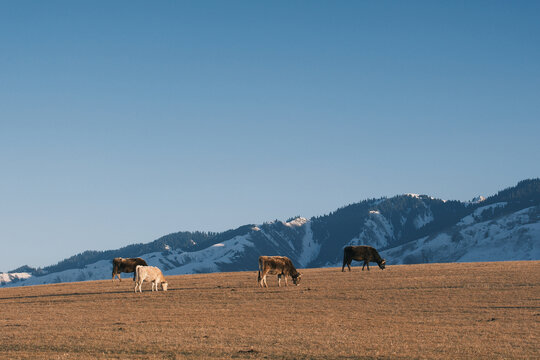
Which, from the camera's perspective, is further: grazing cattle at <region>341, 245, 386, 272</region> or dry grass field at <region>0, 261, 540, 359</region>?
grazing cattle at <region>341, 245, 386, 272</region>

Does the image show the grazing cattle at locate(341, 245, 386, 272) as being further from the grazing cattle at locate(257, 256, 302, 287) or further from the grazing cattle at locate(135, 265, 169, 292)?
the grazing cattle at locate(135, 265, 169, 292)

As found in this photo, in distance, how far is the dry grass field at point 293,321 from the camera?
20234 millimetres

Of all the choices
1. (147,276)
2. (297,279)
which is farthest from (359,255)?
(147,276)

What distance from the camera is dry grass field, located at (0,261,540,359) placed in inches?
797

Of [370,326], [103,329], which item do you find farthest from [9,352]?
[370,326]

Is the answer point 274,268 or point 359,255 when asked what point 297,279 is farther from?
point 359,255

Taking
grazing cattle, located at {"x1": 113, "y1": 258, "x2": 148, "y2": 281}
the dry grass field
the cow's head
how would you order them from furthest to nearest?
grazing cattle, located at {"x1": 113, "y1": 258, "x2": 148, "y2": 281} → the cow's head → the dry grass field

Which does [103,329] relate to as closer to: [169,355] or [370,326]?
[169,355]

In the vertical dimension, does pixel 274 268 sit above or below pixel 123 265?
below

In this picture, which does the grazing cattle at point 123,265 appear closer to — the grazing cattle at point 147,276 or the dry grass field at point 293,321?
the dry grass field at point 293,321

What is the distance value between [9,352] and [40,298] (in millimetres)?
22830

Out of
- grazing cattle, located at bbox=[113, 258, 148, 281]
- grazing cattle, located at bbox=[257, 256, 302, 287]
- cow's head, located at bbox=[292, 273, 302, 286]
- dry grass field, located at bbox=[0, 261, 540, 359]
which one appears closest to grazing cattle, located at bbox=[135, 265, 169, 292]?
dry grass field, located at bbox=[0, 261, 540, 359]

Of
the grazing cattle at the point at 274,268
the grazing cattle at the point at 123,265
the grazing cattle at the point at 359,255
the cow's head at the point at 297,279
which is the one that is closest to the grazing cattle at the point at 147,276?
the grazing cattle at the point at 274,268

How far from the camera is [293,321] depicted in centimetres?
2675
